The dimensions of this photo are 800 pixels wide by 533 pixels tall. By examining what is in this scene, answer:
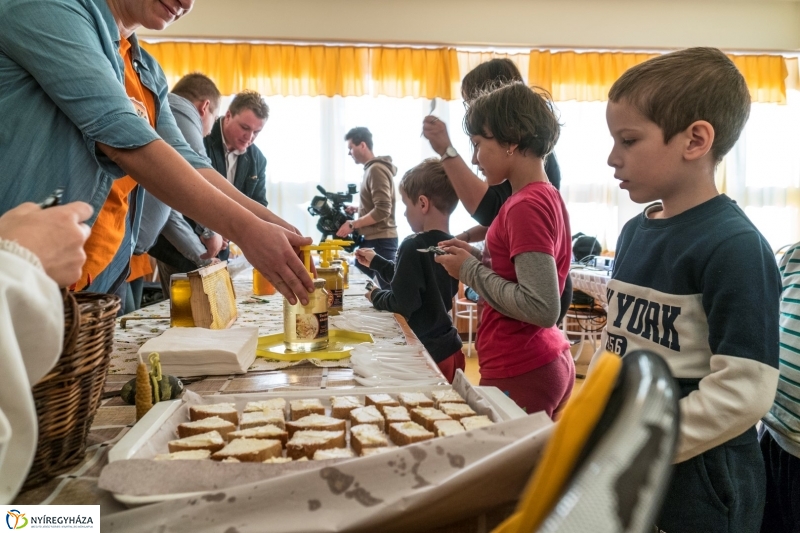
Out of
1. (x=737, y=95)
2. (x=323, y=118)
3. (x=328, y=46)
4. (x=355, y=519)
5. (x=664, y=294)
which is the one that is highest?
(x=328, y=46)

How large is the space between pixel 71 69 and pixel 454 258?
0.82 m

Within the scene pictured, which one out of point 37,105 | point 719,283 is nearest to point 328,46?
point 37,105

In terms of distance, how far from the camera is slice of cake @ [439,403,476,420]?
696 mm

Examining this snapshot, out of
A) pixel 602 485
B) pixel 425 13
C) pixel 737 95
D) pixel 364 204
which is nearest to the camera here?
pixel 602 485

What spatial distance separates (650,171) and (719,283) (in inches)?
8.6

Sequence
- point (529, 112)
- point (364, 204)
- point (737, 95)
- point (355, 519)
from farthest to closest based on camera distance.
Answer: point (364, 204), point (529, 112), point (737, 95), point (355, 519)

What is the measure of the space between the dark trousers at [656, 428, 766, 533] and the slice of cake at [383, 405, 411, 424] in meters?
0.43

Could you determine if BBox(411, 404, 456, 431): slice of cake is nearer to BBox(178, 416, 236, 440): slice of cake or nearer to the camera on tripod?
BBox(178, 416, 236, 440): slice of cake

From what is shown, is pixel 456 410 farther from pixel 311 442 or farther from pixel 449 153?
pixel 449 153

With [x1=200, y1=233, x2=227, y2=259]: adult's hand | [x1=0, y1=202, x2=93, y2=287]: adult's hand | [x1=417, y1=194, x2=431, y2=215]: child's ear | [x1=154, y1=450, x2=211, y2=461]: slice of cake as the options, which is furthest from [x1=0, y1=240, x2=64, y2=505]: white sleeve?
[x1=200, y1=233, x2=227, y2=259]: adult's hand

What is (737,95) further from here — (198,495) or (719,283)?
(198,495)

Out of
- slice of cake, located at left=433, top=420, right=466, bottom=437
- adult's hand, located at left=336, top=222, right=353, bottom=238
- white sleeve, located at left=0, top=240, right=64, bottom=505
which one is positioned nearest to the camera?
white sleeve, located at left=0, top=240, right=64, bottom=505

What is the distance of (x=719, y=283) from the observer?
794 mm

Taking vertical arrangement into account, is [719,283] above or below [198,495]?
above
